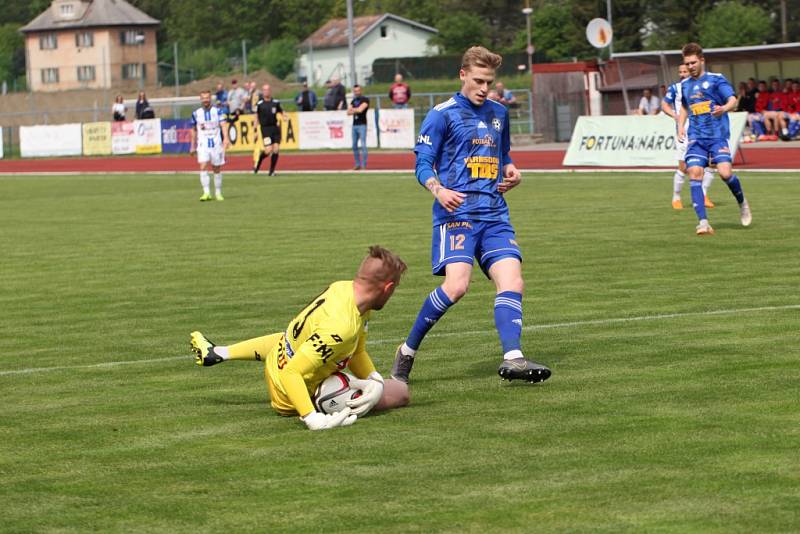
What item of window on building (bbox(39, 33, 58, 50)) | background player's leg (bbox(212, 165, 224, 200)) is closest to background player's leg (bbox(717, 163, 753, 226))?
background player's leg (bbox(212, 165, 224, 200))

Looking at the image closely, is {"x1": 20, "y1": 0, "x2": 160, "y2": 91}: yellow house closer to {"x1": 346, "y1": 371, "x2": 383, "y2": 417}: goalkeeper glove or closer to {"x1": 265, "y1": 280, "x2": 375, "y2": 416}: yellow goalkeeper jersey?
{"x1": 265, "y1": 280, "x2": 375, "y2": 416}: yellow goalkeeper jersey

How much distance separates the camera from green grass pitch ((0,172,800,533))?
20.5ft

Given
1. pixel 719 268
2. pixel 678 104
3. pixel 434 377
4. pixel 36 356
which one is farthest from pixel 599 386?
pixel 678 104

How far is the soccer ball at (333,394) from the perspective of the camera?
27.0 ft

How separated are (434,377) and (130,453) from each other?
2.55 metres

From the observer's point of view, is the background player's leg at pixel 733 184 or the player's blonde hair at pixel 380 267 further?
the background player's leg at pixel 733 184

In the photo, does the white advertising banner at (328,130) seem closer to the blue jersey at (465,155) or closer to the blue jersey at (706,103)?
the blue jersey at (706,103)

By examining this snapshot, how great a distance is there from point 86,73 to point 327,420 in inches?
5841

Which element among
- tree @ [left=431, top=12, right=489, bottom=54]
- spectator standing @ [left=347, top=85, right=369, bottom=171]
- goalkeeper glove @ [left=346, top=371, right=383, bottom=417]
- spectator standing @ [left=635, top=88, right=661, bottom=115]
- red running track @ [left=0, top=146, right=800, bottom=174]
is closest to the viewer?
goalkeeper glove @ [left=346, top=371, right=383, bottom=417]

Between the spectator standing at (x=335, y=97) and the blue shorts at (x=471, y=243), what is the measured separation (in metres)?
39.8

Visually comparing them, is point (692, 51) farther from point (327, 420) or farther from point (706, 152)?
point (327, 420)

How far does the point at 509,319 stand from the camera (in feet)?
30.1

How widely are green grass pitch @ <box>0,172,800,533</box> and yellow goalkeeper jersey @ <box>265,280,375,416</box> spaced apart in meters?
0.19

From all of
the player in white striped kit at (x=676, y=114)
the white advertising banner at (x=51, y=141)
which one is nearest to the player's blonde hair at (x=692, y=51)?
the player in white striped kit at (x=676, y=114)
